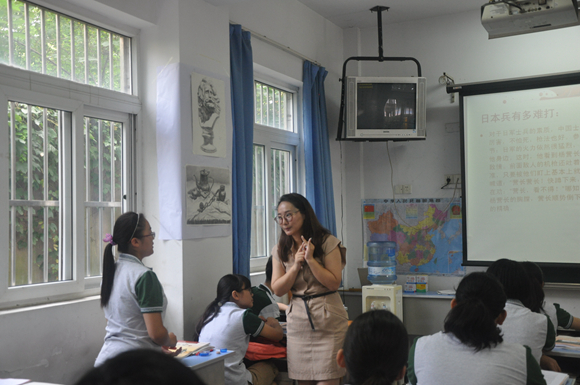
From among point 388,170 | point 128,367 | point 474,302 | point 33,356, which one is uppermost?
point 388,170

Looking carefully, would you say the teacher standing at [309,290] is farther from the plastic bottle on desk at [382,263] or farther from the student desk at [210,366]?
the plastic bottle on desk at [382,263]

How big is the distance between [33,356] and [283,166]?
2792mm

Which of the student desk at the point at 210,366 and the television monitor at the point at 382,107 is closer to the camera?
the student desk at the point at 210,366

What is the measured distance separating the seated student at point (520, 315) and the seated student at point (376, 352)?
1.15 m

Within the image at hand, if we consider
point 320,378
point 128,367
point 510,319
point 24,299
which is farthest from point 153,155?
point 128,367

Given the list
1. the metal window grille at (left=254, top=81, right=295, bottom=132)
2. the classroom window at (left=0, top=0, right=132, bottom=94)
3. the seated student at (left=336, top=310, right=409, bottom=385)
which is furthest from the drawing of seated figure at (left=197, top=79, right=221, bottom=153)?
the seated student at (left=336, top=310, right=409, bottom=385)

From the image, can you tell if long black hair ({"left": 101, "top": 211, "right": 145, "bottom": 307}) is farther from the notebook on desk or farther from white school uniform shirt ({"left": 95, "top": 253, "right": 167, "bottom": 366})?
the notebook on desk

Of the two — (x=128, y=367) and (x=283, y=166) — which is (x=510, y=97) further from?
(x=128, y=367)

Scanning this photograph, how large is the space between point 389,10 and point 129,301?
A: 3.93 m

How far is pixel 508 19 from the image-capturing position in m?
3.21

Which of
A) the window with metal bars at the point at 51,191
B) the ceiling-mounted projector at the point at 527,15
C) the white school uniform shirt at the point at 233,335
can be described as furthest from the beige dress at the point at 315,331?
the ceiling-mounted projector at the point at 527,15

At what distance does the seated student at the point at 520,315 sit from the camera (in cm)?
229

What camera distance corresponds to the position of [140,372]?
45 centimetres

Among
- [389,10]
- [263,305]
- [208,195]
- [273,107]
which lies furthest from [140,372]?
[389,10]
